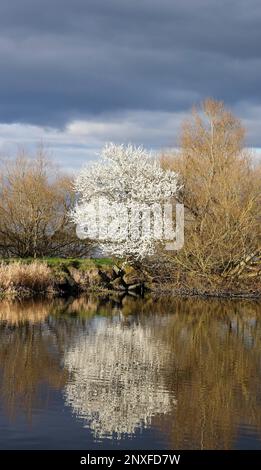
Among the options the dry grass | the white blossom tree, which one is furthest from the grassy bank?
the white blossom tree

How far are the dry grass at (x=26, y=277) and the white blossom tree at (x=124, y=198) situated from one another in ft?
14.5

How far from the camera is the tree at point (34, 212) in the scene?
3638cm

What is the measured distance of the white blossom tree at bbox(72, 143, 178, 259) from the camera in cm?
3131

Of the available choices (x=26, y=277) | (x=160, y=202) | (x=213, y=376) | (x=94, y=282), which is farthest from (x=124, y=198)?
(x=213, y=376)

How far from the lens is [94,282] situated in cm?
3117

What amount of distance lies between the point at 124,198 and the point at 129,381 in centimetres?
2100

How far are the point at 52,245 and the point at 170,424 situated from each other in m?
29.1

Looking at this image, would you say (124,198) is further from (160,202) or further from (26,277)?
(26,277)

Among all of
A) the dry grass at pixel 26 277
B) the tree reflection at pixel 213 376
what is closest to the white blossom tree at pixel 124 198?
the dry grass at pixel 26 277

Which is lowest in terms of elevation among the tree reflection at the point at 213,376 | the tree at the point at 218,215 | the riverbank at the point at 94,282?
the tree reflection at the point at 213,376

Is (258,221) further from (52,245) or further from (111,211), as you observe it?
(52,245)

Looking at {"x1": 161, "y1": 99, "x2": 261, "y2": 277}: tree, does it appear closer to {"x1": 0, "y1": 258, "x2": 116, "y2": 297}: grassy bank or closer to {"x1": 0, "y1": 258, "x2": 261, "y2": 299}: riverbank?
{"x1": 0, "y1": 258, "x2": 261, "y2": 299}: riverbank

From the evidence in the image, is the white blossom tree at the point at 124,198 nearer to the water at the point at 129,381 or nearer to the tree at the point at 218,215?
the tree at the point at 218,215
